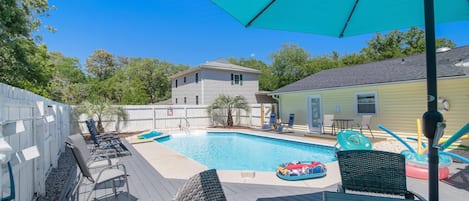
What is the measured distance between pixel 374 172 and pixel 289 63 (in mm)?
31174

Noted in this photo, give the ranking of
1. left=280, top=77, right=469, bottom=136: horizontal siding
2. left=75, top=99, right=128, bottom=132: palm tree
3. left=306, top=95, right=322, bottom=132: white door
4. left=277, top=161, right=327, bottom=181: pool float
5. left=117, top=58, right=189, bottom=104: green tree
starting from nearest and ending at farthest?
left=277, top=161, right=327, bottom=181: pool float < left=280, top=77, right=469, bottom=136: horizontal siding < left=75, top=99, right=128, bottom=132: palm tree < left=306, top=95, right=322, bottom=132: white door < left=117, top=58, right=189, bottom=104: green tree

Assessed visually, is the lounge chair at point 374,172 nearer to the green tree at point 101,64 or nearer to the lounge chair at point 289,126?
the lounge chair at point 289,126

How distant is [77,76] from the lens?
31141mm

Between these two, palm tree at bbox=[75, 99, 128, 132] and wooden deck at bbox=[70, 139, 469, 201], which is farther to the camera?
palm tree at bbox=[75, 99, 128, 132]

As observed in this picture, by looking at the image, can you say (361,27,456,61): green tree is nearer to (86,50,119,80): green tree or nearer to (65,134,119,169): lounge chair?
(65,134,119,169): lounge chair

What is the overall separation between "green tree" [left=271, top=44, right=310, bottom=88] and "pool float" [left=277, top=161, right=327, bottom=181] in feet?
89.5

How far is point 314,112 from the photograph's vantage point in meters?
12.5

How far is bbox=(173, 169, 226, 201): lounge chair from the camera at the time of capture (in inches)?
56.9

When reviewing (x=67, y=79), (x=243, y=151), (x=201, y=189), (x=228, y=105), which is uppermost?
(x=67, y=79)

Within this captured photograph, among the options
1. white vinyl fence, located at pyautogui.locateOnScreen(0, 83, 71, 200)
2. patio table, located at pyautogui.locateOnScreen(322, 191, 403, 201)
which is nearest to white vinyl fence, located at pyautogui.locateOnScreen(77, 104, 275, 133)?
white vinyl fence, located at pyautogui.locateOnScreen(0, 83, 71, 200)

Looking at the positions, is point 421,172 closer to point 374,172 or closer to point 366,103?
point 374,172

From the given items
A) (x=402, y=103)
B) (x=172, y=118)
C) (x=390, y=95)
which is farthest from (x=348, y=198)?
(x=172, y=118)

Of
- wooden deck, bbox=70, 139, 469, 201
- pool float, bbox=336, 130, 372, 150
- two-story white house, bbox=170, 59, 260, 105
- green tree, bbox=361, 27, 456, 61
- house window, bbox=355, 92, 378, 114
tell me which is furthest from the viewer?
green tree, bbox=361, 27, 456, 61

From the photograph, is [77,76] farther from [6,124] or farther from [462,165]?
[462,165]
